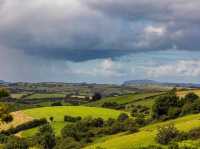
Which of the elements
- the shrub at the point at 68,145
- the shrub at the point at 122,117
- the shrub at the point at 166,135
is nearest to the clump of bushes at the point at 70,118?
the shrub at the point at 122,117

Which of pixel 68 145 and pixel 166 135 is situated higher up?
pixel 166 135

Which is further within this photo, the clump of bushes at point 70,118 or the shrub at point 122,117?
the clump of bushes at point 70,118

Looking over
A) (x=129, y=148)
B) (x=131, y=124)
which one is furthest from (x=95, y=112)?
(x=129, y=148)

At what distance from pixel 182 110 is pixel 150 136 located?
50167mm

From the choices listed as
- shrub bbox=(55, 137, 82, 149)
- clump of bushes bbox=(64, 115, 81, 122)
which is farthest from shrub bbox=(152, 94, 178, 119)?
shrub bbox=(55, 137, 82, 149)

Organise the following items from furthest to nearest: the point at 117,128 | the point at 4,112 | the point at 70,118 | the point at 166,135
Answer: the point at 70,118 < the point at 117,128 < the point at 166,135 < the point at 4,112

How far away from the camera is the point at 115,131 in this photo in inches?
5930

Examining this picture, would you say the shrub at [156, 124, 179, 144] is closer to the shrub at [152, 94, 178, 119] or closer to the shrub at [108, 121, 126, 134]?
the shrub at [108, 121, 126, 134]

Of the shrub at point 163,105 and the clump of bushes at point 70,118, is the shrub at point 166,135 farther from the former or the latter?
the clump of bushes at point 70,118

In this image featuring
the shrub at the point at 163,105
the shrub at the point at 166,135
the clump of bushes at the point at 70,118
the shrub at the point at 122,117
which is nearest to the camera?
the shrub at the point at 166,135

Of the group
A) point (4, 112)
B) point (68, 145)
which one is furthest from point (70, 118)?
point (4, 112)

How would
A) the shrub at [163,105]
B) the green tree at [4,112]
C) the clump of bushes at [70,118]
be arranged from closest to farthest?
the green tree at [4,112], the shrub at [163,105], the clump of bushes at [70,118]

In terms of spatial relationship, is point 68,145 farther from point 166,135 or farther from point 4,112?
point 4,112

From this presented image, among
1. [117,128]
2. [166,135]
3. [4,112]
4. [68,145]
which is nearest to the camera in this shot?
[4,112]
